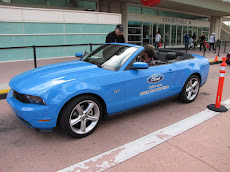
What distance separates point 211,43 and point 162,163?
60.6 ft

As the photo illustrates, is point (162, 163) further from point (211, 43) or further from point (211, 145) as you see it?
point (211, 43)

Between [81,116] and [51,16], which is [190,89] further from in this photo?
[51,16]

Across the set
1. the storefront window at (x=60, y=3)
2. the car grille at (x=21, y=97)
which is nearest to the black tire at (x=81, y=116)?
the car grille at (x=21, y=97)

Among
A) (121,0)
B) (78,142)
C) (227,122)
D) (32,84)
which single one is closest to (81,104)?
(78,142)

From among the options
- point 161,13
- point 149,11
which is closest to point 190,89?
point 149,11

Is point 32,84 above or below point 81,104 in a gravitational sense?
above

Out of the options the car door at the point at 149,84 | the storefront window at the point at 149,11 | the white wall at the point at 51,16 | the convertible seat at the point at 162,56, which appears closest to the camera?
the car door at the point at 149,84

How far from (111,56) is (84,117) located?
1.36 metres

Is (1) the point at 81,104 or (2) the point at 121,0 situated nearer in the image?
(1) the point at 81,104

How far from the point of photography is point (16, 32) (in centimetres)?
1159

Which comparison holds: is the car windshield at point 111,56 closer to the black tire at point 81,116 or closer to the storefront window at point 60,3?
the black tire at point 81,116

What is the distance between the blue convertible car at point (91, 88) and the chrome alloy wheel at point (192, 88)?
0.38 metres

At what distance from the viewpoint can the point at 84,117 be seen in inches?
125

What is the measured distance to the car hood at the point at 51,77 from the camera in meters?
2.96
